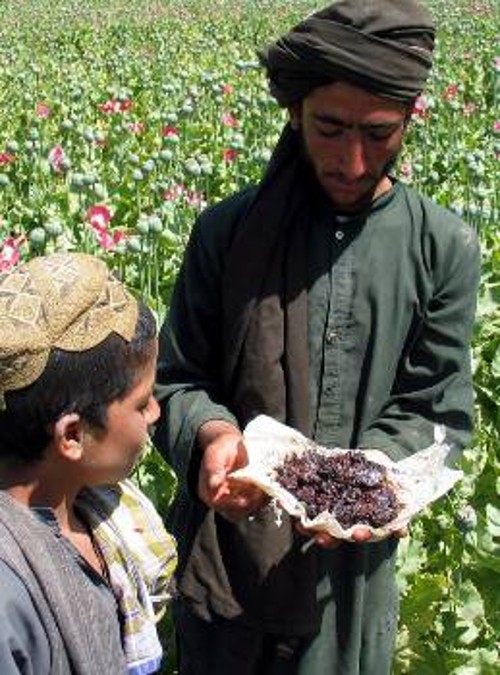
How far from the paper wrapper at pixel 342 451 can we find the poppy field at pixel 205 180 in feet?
2.21

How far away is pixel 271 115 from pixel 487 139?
3.75ft

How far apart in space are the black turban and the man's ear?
0.06 feet

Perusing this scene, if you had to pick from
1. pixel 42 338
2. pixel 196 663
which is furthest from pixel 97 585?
pixel 196 663

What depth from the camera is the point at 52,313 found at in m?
1.60

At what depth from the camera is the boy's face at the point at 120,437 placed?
1703mm

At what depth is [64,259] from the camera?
168 cm

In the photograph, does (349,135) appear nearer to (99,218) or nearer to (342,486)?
(342,486)

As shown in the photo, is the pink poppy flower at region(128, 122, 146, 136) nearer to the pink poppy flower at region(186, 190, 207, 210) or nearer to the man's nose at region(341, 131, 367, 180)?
the pink poppy flower at region(186, 190, 207, 210)

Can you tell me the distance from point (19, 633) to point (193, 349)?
2.42ft

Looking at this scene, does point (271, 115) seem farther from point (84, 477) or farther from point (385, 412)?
point (84, 477)

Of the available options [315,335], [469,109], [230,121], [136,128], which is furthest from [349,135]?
[469,109]

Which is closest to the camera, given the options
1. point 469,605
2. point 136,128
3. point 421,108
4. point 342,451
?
point 342,451

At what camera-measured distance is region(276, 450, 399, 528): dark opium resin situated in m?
1.96

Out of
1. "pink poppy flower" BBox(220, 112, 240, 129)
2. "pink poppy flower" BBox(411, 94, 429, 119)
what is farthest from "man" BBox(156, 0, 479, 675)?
Answer: "pink poppy flower" BBox(220, 112, 240, 129)
